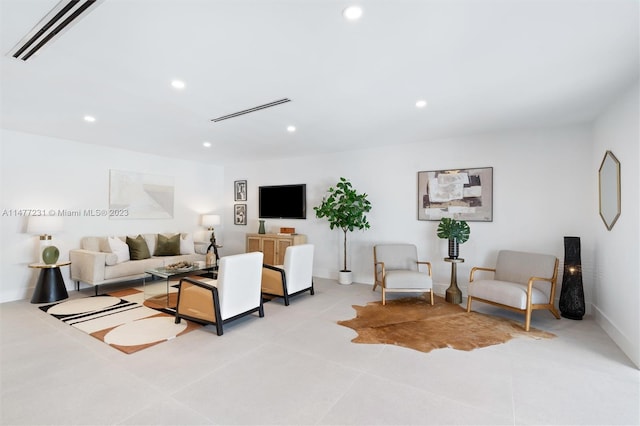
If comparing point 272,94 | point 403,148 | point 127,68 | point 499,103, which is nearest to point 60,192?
point 127,68

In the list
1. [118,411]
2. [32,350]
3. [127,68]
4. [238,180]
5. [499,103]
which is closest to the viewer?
[118,411]

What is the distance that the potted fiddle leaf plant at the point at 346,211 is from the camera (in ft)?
17.9

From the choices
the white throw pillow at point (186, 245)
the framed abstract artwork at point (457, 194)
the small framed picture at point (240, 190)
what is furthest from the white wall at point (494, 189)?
the white throw pillow at point (186, 245)

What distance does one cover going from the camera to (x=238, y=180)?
24.7 ft

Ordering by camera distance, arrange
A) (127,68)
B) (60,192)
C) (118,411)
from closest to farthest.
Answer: (118,411), (127,68), (60,192)

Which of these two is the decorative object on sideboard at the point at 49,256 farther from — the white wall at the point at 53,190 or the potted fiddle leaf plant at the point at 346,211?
the potted fiddle leaf plant at the point at 346,211

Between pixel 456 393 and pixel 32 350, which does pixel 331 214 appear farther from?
pixel 32 350

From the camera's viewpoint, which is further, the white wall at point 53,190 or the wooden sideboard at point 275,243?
the wooden sideboard at point 275,243

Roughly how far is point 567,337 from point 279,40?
4.09 metres

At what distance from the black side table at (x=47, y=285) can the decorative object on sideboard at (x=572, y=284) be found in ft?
23.2

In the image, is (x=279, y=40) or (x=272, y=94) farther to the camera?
(x=272, y=94)

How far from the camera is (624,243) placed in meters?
3.03

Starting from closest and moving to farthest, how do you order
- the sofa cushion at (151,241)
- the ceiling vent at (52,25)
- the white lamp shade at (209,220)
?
the ceiling vent at (52,25) < the sofa cushion at (151,241) < the white lamp shade at (209,220)

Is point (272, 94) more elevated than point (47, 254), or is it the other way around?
point (272, 94)
